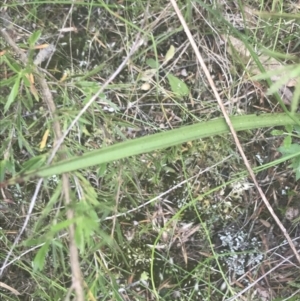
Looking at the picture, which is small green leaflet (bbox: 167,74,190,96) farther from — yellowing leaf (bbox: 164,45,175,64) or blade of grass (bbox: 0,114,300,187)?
blade of grass (bbox: 0,114,300,187)

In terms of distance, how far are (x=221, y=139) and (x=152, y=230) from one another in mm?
353

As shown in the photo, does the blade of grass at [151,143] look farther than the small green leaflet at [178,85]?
No

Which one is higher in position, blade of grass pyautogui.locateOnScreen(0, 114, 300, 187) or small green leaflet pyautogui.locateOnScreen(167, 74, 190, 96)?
blade of grass pyautogui.locateOnScreen(0, 114, 300, 187)

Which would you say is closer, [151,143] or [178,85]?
[151,143]

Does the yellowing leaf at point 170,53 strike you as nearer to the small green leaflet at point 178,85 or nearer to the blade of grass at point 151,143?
the small green leaflet at point 178,85

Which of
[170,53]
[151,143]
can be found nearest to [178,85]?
[170,53]

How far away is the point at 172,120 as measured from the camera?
1.51 m

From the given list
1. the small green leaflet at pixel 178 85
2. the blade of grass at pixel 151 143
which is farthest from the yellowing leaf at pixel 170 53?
the blade of grass at pixel 151 143

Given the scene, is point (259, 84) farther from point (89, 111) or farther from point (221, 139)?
point (89, 111)

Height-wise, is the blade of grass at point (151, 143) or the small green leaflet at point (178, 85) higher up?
the blade of grass at point (151, 143)

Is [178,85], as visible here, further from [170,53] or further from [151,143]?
[151,143]

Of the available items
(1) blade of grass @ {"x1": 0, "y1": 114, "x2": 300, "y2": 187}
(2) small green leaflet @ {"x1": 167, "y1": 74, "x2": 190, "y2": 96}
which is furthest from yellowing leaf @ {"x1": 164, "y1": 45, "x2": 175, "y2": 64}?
(1) blade of grass @ {"x1": 0, "y1": 114, "x2": 300, "y2": 187}

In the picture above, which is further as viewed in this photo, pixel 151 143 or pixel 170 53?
pixel 170 53

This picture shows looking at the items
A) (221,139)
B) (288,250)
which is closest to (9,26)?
(221,139)
